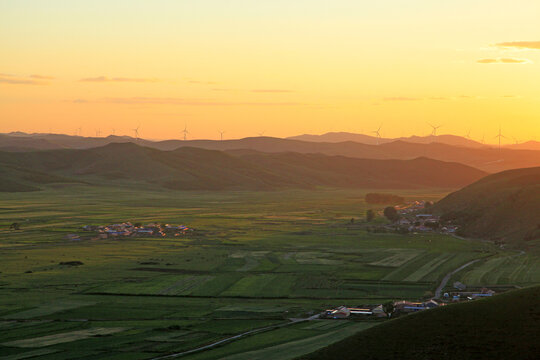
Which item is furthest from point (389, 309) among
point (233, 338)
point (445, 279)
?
point (445, 279)

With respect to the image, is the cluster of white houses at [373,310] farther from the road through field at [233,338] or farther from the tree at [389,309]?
the road through field at [233,338]

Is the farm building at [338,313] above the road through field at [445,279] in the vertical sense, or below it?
below

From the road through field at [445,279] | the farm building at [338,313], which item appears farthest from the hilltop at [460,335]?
the road through field at [445,279]

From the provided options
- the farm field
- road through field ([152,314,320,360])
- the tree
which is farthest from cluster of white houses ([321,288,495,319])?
the farm field

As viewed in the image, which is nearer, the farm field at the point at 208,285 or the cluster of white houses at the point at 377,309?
the farm field at the point at 208,285

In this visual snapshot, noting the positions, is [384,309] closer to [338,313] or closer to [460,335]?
[338,313]

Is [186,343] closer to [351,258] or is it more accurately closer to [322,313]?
[322,313]
